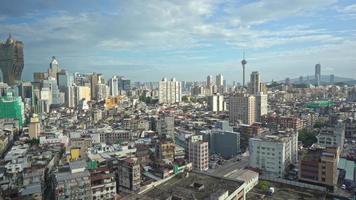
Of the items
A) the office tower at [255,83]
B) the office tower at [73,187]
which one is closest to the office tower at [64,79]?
the office tower at [255,83]

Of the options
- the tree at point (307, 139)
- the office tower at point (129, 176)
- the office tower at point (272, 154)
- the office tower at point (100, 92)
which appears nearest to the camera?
the office tower at point (129, 176)

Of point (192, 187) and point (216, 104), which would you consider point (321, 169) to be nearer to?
point (192, 187)

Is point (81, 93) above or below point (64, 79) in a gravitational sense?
below

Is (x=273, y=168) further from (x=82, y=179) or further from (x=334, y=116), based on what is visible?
(x=334, y=116)

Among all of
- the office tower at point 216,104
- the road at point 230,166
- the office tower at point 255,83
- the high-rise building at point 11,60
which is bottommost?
the road at point 230,166

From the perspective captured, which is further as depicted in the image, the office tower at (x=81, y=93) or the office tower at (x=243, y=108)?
the office tower at (x=81, y=93)

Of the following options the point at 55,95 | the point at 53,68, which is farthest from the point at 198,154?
the point at 53,68

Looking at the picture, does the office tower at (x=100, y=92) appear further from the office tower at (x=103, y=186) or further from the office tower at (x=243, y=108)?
the office tower at (x=103, y=186)
